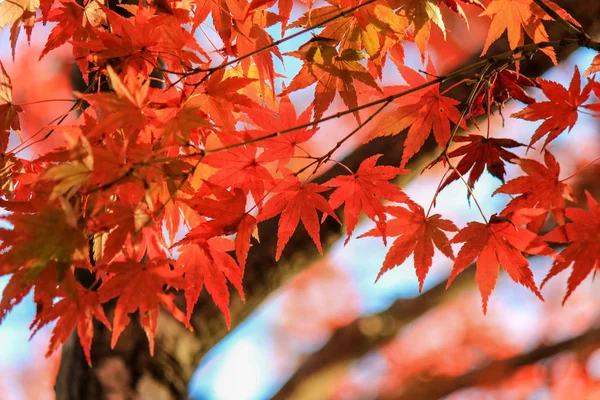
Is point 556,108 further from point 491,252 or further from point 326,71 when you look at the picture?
point 326,71

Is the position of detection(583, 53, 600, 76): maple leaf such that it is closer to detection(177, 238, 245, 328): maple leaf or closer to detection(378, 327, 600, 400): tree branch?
detection(177, 238, 245, 328): maple leaf

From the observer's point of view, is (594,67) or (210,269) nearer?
(594,67)

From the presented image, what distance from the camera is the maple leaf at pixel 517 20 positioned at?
3.52ft

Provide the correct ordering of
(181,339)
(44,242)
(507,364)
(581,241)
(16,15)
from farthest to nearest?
(507,364) < (181,339) < (16,15) < (581,241) < (44,242)

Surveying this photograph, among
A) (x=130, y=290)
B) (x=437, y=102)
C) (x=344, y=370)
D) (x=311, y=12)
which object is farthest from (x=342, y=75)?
(x=344, y=370)

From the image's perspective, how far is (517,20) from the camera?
1102 mm

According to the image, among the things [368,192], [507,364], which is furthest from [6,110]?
[507,364]

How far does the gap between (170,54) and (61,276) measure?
0.50 meters

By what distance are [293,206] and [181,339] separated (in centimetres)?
123

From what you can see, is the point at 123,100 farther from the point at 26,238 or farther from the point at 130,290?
the point at 130,290

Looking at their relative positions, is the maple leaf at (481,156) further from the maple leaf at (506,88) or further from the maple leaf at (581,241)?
the maple leaf at (581,241)

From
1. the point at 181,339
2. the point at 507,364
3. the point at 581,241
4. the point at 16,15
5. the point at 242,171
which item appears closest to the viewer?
the point at 581,241

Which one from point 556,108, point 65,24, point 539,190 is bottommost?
point 539,190

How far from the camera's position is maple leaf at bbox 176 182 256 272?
1001mm
